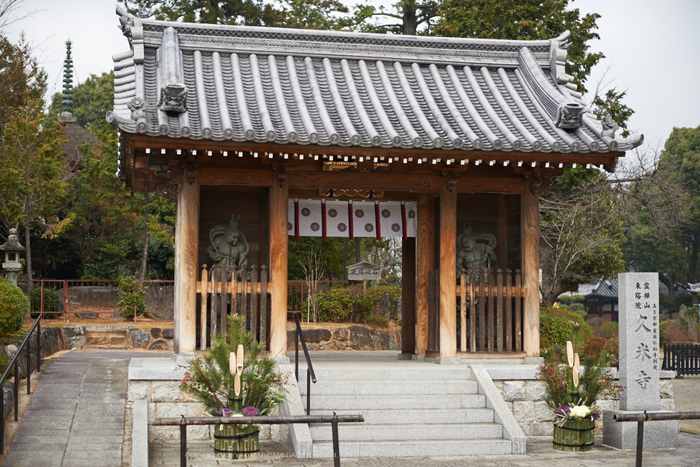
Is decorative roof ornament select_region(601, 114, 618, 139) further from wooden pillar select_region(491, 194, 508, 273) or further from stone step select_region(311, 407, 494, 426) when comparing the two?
stone step select_region(311, 407, 494, 426)

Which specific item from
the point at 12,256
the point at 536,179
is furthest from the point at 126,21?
the point at 12,256

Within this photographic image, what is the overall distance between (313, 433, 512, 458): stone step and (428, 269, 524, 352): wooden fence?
251 centimetres

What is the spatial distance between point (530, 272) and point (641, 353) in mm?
2433

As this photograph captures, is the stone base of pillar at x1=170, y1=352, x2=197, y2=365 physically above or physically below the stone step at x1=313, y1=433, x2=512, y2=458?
above

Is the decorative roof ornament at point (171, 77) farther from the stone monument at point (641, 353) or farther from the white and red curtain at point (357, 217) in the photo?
the stone monument at point (641, 353)

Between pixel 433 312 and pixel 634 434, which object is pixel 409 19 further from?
pixel 634 434

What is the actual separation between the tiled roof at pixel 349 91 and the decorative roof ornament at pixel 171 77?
0.9 inches

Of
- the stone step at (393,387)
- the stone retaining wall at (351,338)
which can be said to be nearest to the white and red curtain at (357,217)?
the stone step at (393,387)

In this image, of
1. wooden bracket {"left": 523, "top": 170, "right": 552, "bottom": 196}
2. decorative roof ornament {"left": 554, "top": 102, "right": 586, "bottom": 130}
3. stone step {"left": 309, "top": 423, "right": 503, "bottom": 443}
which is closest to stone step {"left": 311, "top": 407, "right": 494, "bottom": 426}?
stone step {"left": 309, "top": 423, "right": 503, "bottom": 443}

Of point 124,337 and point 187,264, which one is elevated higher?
point 187,264

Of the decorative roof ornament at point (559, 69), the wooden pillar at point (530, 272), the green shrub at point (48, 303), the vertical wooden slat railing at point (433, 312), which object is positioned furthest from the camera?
the green shrub at point (48, 303)

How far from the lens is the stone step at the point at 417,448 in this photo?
8.66m

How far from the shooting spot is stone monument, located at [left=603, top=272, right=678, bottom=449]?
9523 millimetres

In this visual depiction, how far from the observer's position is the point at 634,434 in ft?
30.8
